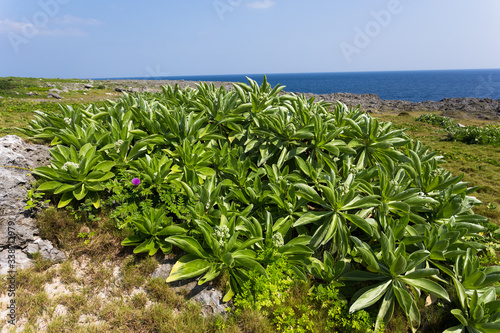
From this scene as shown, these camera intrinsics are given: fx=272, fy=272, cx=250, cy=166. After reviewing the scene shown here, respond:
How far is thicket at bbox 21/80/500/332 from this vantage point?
11.1ft

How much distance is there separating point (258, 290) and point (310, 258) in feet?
3.13

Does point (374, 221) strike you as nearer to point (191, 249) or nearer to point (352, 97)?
point (191, 249)

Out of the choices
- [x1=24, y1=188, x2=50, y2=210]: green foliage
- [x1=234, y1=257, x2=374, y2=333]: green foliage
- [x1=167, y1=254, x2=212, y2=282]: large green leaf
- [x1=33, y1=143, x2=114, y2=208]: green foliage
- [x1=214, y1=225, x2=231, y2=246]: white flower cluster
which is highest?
[x1=33, y1=143, x2=114, y2=208]: green foliage

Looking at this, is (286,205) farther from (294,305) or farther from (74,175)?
(74,175)

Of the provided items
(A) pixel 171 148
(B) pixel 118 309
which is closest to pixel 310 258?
(B) pixel 118 309

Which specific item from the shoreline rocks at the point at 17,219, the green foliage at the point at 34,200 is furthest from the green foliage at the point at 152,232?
the green foliage at the point at 34,200

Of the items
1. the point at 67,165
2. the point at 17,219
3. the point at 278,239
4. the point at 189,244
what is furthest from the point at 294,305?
the point at 17,219

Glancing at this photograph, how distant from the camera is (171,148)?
5227 mm

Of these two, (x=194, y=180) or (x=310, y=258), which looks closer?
(x=310, y=258)

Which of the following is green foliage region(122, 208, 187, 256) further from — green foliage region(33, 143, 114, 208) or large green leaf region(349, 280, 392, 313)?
large green leaf region(349, 280, 392, 313)

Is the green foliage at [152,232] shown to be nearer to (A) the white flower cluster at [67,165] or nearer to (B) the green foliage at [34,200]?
(A) the white flower cluster at [67,165]

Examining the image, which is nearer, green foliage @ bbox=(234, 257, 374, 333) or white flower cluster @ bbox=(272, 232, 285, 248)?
green foliage @ bbox=(234, 257, 374, 333)

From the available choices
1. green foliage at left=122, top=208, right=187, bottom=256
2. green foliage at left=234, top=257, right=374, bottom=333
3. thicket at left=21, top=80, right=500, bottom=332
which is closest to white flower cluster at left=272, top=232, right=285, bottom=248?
thicket at left=21, top=80, right=500, bottom=332

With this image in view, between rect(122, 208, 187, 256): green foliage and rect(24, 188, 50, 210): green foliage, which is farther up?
rect(24, 188, 50, 210): green foliage
